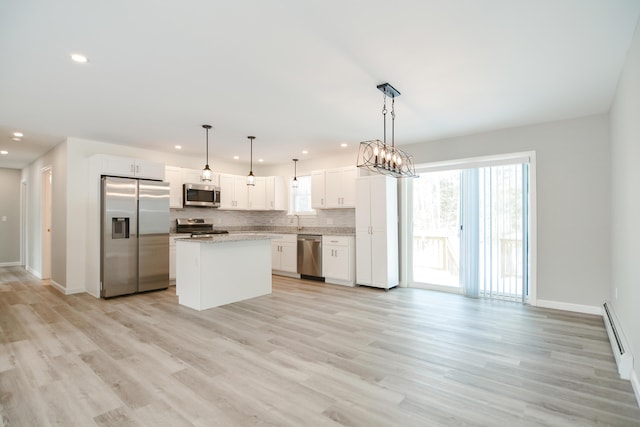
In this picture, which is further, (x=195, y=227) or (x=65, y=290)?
(x=195, y=227)

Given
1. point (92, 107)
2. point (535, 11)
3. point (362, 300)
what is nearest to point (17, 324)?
point (92, 107)

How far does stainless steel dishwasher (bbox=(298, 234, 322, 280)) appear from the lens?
20.5 feet

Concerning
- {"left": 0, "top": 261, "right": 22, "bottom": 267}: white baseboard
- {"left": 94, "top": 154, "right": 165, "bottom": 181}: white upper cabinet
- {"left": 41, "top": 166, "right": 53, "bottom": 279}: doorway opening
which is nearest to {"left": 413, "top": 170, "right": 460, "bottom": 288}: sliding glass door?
{"left": 94, "top": 154, "right": 165, "bottom": 181}: white upper cabinet

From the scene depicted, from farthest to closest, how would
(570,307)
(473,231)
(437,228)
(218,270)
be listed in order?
1. (437,228)
2. (473,231)
3. (218,270)
4. (570,307)

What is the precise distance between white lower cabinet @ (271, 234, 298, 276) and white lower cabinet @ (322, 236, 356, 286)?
75 cm

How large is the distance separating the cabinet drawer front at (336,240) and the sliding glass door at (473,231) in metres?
1.20

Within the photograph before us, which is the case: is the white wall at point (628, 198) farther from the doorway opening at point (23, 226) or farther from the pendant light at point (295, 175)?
the doorway opening at point (23, 226)

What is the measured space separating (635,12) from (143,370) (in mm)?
4340

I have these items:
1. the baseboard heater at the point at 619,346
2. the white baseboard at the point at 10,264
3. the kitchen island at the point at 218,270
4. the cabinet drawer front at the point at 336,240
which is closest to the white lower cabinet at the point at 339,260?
the cabinet drawer front at the point at 336,240

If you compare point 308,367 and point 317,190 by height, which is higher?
point 317,190

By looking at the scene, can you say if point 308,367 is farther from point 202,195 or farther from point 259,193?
point 259,193

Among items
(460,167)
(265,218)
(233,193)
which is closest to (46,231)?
(233,193)

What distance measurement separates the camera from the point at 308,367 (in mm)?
2654

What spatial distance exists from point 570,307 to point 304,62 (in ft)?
14.7
